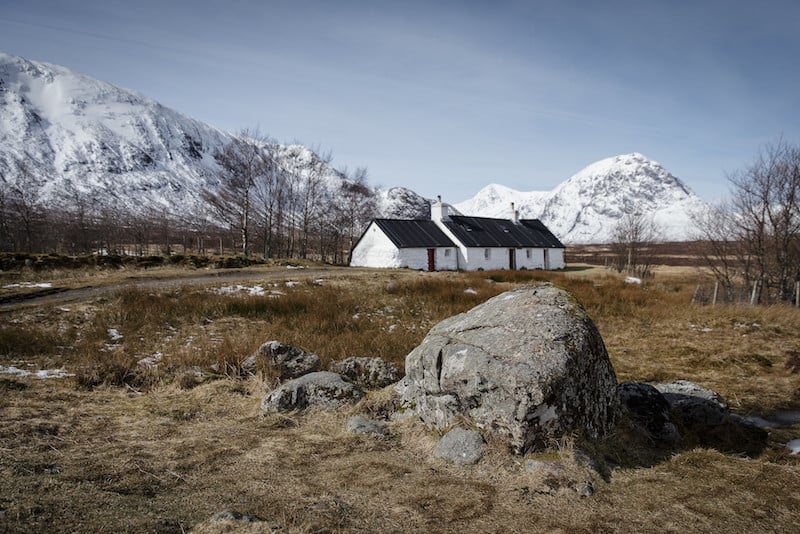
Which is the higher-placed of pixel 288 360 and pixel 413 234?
pixel 413 234

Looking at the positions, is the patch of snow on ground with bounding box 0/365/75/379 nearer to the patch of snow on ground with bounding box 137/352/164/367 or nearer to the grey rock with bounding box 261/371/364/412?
the patch of snow on ground with bounding box 137/352/164/367

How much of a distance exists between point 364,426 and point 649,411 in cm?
401

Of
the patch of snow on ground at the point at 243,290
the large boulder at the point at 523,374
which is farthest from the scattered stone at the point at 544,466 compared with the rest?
the patch of snow on ground at the point at 243,290

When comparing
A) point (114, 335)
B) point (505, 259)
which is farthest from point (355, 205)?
point (114, 335)

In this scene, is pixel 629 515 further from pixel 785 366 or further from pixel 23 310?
pixel 23 310

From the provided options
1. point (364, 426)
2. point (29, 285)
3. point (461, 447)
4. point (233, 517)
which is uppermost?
point (29, 285)

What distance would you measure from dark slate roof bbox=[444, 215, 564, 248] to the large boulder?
34115 millimetres

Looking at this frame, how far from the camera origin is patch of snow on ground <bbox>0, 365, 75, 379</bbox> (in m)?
7.68

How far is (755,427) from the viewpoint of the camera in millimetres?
6891

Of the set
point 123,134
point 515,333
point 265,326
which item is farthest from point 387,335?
point 123,134

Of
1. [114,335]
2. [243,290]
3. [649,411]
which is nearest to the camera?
[649,411]

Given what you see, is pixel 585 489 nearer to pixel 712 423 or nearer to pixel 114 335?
pixel 712 423

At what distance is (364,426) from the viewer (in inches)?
229

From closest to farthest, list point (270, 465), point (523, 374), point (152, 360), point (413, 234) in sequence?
point (270, 465)
point (523, 374)
point (152, 360)
point (413, 234)
